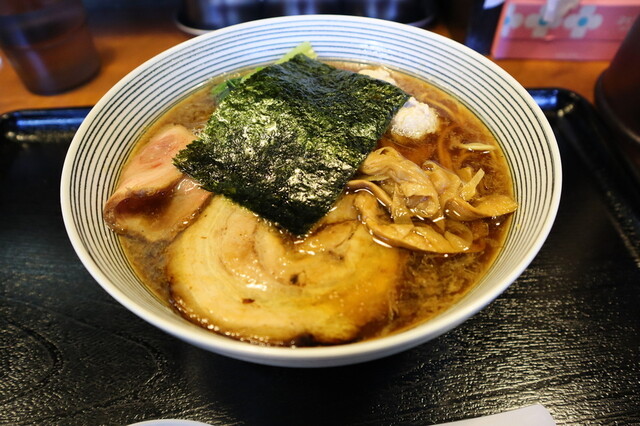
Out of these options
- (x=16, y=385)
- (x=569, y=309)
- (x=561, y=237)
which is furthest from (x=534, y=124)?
(x=16, y=385)

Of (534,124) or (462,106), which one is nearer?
(534,124)

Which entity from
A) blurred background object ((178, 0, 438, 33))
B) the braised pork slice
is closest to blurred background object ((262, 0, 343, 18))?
blurred background object ((178, 0, 438, 33))

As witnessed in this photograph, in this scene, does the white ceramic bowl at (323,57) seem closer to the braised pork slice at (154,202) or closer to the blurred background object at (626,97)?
the braised pork slice at (154,202)

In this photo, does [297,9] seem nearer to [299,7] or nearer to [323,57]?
[299,7]

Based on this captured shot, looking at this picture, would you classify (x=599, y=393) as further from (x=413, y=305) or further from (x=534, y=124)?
(x=534, y=124)

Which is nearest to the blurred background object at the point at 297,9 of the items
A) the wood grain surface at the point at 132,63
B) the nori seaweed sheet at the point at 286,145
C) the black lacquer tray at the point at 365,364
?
the wood grain surface at the point at 132,63

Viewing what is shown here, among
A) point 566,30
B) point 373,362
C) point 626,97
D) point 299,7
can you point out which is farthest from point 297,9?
point 373,362
